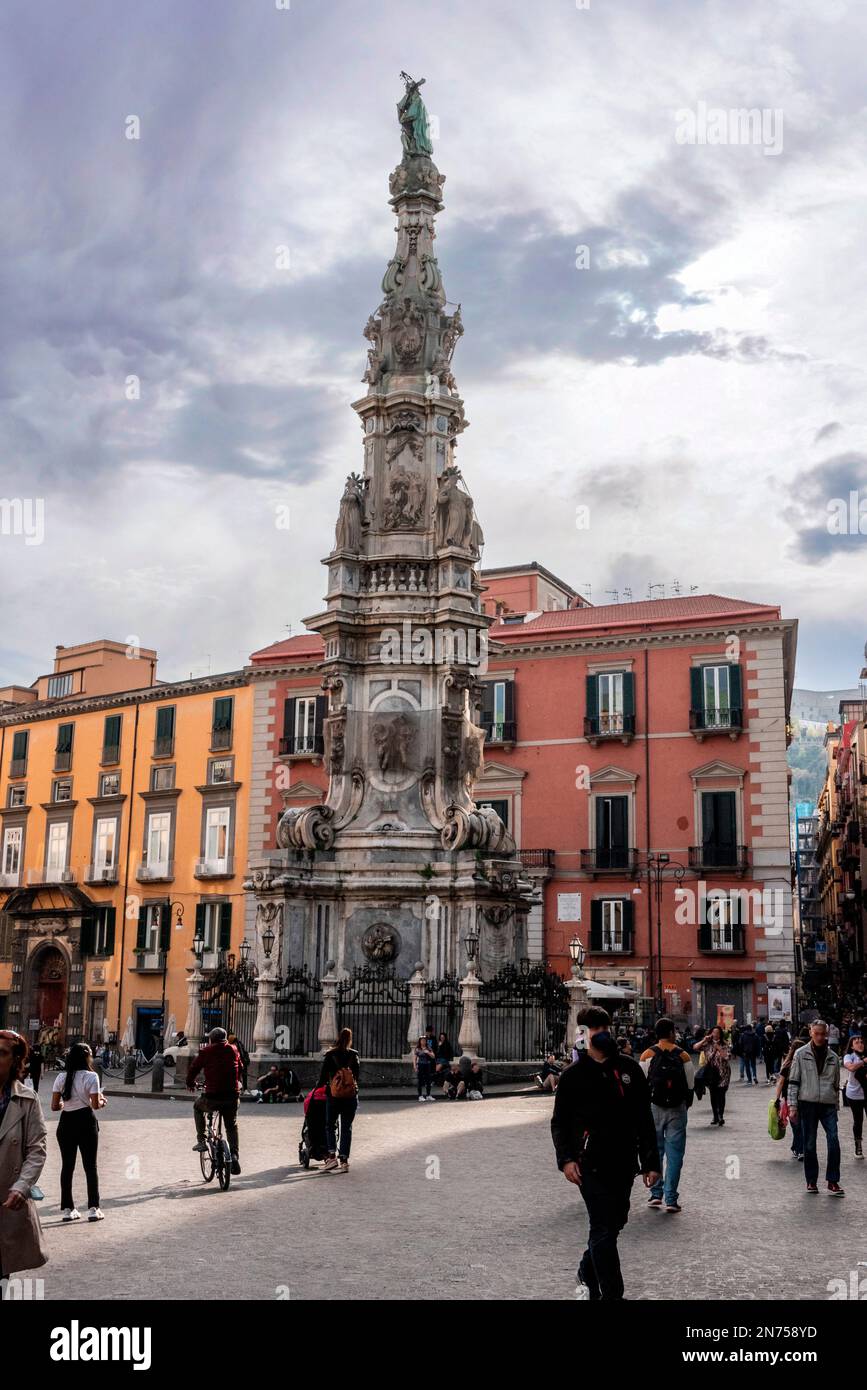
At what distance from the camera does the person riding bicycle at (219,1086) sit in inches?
547

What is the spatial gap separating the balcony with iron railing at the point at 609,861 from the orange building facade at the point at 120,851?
12227mm

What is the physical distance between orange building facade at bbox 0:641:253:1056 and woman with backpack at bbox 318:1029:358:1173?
32.2m

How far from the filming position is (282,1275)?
9.05 m

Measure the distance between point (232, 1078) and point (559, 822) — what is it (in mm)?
30477

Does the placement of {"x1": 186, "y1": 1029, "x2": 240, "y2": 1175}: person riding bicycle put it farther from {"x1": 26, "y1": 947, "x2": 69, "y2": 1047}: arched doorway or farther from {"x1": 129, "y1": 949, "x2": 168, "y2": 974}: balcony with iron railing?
{"x1": 26, "y1": 947, "x2": 69, "y2": 1047}: arched doorway

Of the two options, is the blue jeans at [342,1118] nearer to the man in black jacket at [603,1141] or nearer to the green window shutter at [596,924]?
the man in black jacket at [603,1141]

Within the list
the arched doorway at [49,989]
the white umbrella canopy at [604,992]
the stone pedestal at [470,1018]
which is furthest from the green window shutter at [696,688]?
the arched doorway at [49,989]

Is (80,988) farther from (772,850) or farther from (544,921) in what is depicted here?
(772,850)

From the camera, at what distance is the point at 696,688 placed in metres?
42.8

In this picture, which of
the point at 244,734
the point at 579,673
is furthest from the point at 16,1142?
the point at 244,734

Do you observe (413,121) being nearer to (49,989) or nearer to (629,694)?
(629,694)

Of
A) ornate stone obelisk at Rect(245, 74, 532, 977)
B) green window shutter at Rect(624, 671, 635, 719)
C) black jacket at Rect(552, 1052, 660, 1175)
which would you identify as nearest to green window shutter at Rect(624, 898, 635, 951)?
green window shutter at Rect(624, 671, 635, 719)

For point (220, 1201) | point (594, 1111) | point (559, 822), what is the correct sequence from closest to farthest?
1. point (594, 1111)
2. point (220, 1201)
3. point (559, 822)

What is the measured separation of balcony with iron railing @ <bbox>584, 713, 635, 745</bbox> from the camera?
43344 millimetres
